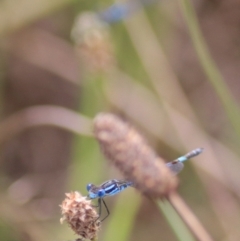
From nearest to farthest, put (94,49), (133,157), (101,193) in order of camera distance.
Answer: (133,157), (101,193), (94,49)

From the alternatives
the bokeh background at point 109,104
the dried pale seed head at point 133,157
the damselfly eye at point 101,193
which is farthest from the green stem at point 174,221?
the bokeh background at point 109,104

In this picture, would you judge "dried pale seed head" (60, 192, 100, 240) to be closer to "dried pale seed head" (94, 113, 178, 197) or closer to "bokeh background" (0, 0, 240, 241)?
"dried pale seed head" (94, 113, 178, 197)

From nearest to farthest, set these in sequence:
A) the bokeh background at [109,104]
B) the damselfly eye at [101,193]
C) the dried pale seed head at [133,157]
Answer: the dried pale seed head at [133,157] → the damselfly eye at [101,193] → the bokeh background at [109,104]

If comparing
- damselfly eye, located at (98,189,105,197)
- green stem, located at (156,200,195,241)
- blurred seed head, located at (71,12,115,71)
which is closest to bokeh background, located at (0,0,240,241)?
blurred seed head, located at (71,12,115,71)

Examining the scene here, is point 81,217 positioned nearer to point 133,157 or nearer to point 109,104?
point 133,157

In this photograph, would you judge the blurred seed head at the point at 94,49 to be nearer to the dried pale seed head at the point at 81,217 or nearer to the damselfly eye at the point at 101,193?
the damselfly eye at the point at 101,193

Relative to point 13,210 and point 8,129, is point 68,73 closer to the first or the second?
point 8,129

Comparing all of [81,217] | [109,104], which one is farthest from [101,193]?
[109,104]
